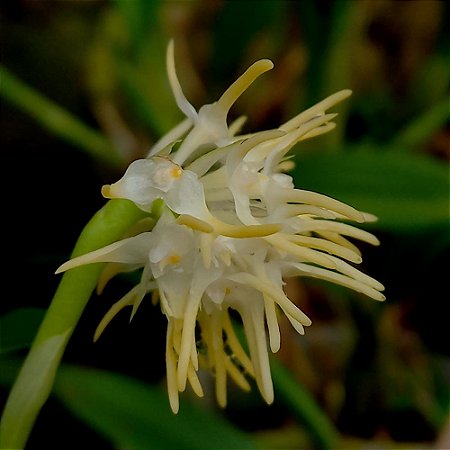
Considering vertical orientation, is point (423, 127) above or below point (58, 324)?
above

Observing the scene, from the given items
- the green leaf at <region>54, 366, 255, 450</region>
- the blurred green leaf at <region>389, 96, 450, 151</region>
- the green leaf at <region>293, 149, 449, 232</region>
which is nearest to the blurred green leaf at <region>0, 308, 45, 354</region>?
the green leaf at <region>54, 366, 255, 450</region>

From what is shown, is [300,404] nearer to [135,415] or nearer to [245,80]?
[135,415]

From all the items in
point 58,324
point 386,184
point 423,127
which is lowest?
point 58,324

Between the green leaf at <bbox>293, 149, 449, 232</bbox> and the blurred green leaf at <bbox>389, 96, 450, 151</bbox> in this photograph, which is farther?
the blurred green leaf at <bbox>389, 96, 450, 151</bbox>

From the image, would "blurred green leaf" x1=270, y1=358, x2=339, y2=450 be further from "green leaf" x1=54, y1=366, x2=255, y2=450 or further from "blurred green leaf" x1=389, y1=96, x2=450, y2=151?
"blurred green leaf" x1=389, y1=96, x2=450, y2=151

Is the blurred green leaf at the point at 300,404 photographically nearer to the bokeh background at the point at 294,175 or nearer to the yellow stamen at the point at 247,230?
the bokeh background at the point at 294,175

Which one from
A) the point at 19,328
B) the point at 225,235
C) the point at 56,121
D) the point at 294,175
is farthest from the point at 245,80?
the point at 56,121

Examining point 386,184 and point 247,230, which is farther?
point 386,184
